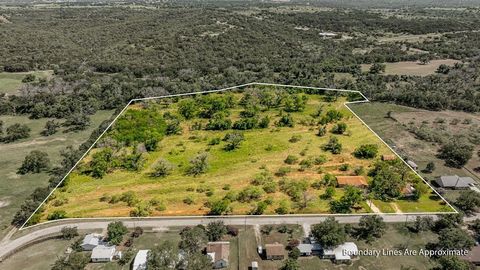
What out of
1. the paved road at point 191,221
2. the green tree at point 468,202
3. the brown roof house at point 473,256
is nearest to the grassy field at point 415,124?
the green tree at point 468,202

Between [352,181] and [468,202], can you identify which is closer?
[468,202]

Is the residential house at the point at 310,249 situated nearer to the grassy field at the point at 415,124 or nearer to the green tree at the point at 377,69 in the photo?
the grassy field at the point at 415,124

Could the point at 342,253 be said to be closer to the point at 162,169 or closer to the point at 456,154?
the point at 162,169

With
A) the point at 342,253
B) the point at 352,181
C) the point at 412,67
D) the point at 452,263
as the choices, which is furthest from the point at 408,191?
the point at 412,67

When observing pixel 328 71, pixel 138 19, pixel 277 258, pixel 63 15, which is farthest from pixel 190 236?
pixel 63 15

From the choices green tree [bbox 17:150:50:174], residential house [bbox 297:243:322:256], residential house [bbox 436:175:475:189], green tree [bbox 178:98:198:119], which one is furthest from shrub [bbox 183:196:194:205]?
residential house [bbox 436:175:475:189]

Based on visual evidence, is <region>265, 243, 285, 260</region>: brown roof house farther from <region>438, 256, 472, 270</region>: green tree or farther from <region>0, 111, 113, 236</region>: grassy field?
<region>0, 111, 113, 236</region>: grassy field
